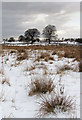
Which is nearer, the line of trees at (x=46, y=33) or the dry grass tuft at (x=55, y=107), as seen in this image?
the dry grass tuft at (x=55, y=107)

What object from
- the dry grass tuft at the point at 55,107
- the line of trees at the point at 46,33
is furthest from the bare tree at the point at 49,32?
the dry grass tuft at the point at 55,107

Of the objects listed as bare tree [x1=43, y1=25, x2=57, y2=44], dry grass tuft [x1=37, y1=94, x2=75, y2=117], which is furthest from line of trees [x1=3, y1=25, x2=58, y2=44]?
dry grass tuft [x1=37, y1=94, x2=75, y2=117]

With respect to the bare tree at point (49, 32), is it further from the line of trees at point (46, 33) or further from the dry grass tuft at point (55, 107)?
the dry grass tuft at point (55, 107)

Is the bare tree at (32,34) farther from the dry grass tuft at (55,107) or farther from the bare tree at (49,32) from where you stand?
the dry grass tuft at (55,107)

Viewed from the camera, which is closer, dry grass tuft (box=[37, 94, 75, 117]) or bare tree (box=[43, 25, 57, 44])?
dry grass tuft (box=[37, 94, 75, 117])

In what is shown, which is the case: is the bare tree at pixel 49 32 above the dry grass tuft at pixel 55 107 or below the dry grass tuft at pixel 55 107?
above

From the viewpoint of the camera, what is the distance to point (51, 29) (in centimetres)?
4897

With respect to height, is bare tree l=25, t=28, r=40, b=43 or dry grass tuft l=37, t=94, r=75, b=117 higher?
bare tree l=25, t=28, r=40, b=43

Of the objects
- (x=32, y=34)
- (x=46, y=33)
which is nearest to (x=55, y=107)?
(x=46, y=33)

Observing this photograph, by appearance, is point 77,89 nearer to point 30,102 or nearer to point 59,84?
point 59,84

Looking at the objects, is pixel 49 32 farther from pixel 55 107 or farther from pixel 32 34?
pixel 55 107

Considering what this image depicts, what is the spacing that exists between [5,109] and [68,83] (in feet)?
5.18

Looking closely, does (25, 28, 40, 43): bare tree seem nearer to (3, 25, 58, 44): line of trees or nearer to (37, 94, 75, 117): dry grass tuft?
(3, 25, 58, 44): line of trees

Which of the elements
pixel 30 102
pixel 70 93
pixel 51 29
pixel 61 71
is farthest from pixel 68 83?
pixel 51 29
